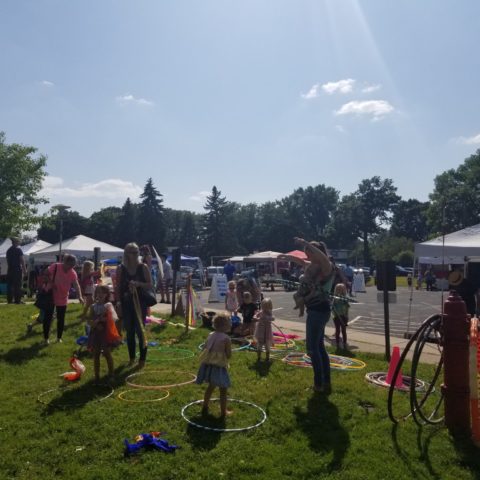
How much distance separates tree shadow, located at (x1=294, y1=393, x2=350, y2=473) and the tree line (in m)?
30.6

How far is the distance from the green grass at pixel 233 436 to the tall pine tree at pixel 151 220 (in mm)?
66914

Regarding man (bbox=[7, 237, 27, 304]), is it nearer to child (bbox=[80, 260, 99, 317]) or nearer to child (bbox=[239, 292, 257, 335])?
child (bbox=[80, 260, 99, 317])

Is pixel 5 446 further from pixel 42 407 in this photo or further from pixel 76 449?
pixel 42 407

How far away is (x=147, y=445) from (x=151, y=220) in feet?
231

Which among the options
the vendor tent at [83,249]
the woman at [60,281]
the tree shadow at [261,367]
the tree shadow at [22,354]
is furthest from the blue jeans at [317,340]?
the vendor tent at [83,249]

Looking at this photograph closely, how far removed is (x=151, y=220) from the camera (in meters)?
73.4

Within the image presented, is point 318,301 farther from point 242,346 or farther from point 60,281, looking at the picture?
point 60,281

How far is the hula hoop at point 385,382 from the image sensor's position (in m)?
6.53

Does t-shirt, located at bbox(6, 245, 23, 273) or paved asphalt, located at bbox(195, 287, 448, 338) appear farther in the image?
t-shirt, located at bbox(6, 245, 23, 273)

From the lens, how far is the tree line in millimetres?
33688

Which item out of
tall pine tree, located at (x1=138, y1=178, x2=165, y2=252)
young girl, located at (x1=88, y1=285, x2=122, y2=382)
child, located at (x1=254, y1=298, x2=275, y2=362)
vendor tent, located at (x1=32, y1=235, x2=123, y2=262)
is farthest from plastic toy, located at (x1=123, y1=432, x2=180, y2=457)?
tall pine tree, located at (x1=138, y1=178, x2=165, y2=252)

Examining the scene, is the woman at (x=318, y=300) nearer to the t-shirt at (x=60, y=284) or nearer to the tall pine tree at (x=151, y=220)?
the t-shirt at (x=60, y=284)

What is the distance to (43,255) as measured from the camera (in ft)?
81.7

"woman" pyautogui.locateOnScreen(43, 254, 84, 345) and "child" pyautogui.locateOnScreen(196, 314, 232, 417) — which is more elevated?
"woman" pyautogui.locateOnScreen(43, 254, 84, 345)
